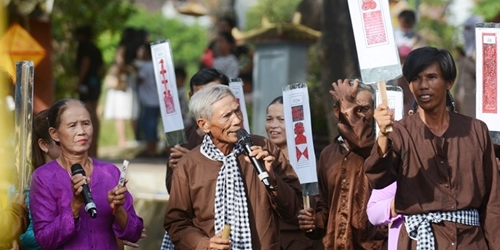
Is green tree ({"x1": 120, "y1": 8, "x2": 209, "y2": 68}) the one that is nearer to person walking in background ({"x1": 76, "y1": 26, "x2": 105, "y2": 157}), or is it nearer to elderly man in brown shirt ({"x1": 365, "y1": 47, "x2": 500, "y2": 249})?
person walking in background ({"x1": 76, "y1": 26, "x2": 105, "y2": 157})

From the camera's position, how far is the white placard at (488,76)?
6.82 metres

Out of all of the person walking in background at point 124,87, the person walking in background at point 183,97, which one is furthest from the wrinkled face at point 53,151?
the person walking in background at point 124,87

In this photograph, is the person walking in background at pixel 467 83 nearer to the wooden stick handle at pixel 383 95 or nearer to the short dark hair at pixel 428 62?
the short dark hair at pixel 428 62

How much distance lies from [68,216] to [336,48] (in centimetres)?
738

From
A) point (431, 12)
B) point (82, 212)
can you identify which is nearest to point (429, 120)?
point (82, 212)

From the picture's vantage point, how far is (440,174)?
5.91 m

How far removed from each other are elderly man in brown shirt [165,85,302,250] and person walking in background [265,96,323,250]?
101cm

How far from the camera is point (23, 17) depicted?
15867 millimetres

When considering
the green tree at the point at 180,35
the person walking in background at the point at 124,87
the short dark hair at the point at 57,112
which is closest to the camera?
the short dark hair at the point at 57,112

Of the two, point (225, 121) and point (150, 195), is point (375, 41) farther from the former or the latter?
point (150, 195)

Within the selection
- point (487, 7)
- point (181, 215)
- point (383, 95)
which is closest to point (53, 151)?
point (181, 215)

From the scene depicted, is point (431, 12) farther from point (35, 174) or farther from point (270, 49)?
point (35, 174)

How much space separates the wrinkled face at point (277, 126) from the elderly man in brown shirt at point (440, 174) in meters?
1.90

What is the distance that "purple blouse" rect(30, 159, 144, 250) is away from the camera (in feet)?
20.4
